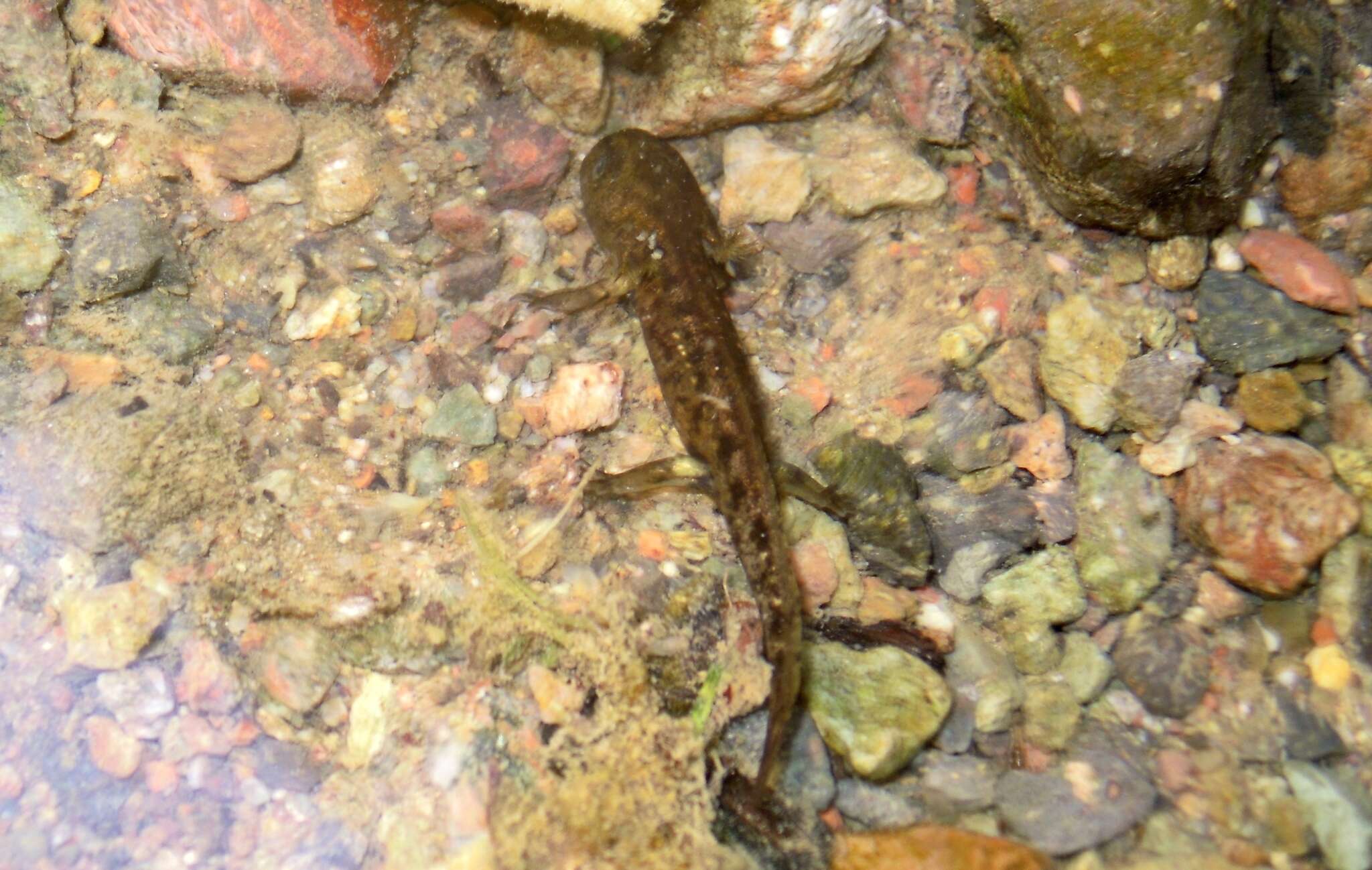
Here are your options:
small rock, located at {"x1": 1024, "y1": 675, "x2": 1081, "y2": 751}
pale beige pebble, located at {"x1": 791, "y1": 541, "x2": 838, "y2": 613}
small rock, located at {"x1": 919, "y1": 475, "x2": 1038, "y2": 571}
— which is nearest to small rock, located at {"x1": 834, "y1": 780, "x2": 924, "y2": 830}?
small rock, located at {"x1": 1024, "y1": 675, "x2": 1081, "y2": 751}

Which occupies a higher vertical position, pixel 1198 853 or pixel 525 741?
pixel 1198 853

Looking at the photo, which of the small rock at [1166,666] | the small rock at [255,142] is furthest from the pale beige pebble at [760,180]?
the small rock at [1166,666]

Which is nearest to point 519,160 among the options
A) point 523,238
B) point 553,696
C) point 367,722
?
point 523,238

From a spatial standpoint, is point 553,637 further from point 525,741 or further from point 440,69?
point 440,69

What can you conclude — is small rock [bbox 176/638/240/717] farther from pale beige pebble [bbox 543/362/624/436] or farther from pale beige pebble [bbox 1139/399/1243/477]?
pale beige pebble [bbox 1139/399/1243/477]

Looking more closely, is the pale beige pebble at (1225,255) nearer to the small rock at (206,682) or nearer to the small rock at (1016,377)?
the small rock at (1016,377)

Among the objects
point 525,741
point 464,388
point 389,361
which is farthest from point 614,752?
point 389,361
